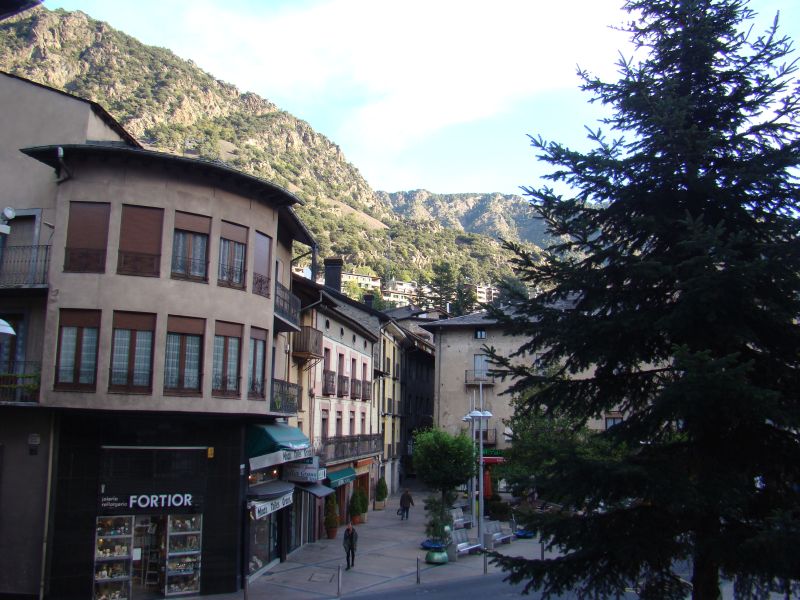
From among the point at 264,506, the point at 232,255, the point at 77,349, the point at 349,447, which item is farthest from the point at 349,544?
the point at 349,447

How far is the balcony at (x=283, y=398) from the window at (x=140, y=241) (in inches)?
231

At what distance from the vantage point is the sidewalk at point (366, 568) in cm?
2109

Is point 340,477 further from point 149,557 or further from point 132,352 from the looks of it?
point 132,352

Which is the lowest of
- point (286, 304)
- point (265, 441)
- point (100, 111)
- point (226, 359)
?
point (265, 441)

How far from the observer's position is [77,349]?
18609 millimetres

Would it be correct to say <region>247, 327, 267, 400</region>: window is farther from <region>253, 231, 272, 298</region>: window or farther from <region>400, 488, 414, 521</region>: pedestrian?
<region>400, 488, 414, 521</region>: pedestrian

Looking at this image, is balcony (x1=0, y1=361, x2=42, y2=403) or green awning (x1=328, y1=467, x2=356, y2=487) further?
green awning (x1=328, y1=467, x2=356, y2=487)

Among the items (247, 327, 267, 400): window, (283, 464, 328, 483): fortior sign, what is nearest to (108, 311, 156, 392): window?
(247, 327, 267, 400): window

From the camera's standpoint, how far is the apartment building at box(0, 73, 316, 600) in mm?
18469

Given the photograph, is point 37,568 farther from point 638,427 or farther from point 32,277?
point 638,427

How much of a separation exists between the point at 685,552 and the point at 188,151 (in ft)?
546

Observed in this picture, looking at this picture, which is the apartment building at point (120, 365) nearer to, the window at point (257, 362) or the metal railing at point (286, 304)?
the window at point (257, 362)

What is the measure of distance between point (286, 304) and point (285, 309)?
1.07ft

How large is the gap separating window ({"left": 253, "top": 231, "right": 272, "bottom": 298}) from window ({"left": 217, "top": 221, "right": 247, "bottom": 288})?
505mm
